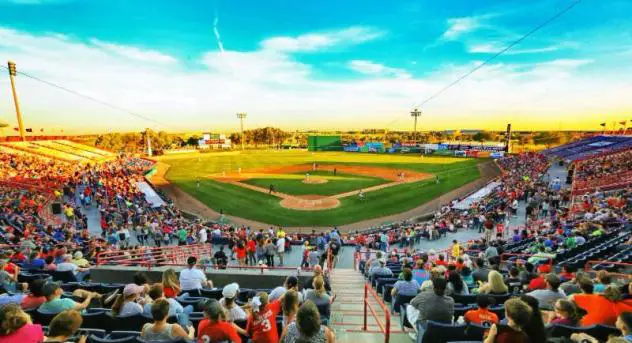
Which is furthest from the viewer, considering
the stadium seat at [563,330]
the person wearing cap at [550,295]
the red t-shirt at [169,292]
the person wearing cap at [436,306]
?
the red t-shirt at [169,292]

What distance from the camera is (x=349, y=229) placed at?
2352 centimetres

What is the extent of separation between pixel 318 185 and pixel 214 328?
116 ft

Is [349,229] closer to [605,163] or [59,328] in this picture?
[59,328]

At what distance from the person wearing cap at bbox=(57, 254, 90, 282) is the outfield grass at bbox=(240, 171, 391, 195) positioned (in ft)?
86.9

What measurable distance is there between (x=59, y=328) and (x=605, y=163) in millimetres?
43355

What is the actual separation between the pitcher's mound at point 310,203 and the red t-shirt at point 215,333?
2466 cm

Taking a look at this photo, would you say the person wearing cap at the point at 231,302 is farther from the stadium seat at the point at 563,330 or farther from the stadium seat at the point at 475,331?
the stadium seat at the point at 563,330

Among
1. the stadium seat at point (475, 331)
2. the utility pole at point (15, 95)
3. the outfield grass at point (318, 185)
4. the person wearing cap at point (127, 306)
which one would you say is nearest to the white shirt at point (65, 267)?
the person wearing cap at point (127, 306)

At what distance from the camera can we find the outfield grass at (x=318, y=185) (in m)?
36.2

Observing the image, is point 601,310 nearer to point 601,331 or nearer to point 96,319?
point 601,331

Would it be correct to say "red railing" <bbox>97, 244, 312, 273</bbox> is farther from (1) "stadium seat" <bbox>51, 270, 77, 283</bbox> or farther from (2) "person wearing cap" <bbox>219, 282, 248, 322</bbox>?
(2) "person wearing cap" <bbox>219, 282, 248, 322</bbox>

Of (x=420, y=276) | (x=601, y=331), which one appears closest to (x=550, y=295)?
(x=601, y=331)

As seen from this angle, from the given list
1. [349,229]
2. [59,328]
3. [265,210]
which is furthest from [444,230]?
[59,328]

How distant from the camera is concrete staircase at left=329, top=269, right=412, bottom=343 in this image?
5.20 m
